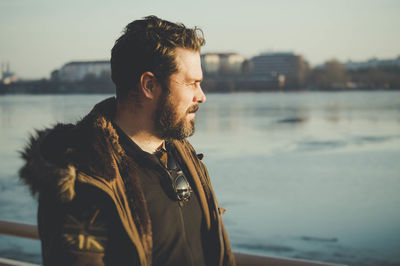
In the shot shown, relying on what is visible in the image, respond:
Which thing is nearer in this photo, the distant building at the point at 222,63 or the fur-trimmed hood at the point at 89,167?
the fur-trimmed hood at the point at 89,167

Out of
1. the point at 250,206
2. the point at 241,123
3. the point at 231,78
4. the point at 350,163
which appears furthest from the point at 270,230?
the point at 231,78

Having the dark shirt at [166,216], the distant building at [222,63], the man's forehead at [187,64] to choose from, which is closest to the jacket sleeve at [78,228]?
the dark shirt at [166,216]

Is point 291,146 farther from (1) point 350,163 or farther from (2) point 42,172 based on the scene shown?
(2) point 42,172

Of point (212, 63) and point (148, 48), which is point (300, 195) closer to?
point (148, 48)

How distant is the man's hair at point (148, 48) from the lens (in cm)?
136

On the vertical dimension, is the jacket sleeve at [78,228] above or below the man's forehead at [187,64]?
below

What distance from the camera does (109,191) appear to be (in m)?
1.17

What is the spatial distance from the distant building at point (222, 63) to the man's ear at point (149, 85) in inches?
4227

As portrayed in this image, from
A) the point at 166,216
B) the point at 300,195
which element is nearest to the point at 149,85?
the point at 166,216

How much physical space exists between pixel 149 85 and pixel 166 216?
15.1 inches

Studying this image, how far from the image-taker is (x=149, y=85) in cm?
141

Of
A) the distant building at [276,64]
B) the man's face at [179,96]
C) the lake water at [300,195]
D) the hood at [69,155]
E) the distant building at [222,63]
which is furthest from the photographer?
the distant building at [276,64]

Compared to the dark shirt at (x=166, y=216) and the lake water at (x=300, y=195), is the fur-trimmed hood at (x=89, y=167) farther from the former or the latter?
the lake water at (x=300, y=195)

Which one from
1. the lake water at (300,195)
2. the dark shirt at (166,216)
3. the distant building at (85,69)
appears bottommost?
the lake water at (300,195)
